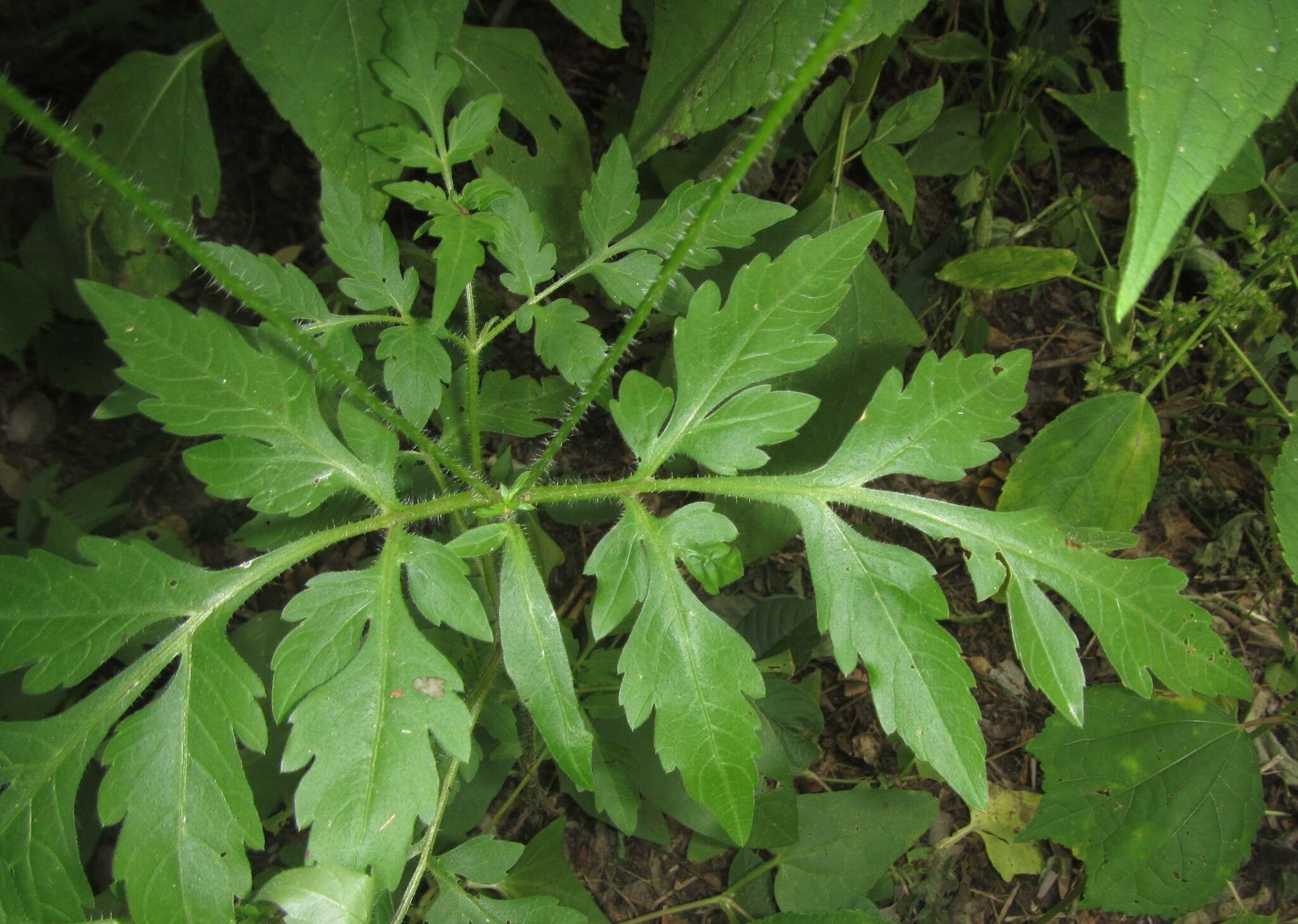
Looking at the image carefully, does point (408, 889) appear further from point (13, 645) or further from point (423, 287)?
point (423, 287)

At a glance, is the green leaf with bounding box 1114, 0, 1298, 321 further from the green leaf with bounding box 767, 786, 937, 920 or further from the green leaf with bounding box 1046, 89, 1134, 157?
the green leaf with bounding box 767, 786, 937, 920

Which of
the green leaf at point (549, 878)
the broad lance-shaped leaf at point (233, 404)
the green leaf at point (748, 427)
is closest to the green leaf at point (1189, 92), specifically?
the green leaf at point (748, 427)

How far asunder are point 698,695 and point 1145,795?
184 cm

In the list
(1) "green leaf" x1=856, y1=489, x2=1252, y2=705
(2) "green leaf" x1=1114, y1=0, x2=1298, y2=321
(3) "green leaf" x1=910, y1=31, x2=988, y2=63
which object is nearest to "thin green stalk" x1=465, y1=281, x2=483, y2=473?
(1) "green leaf" x1=856, y1=489, x2=1252, y2=705

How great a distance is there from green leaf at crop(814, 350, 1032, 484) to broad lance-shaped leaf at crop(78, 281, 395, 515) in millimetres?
997

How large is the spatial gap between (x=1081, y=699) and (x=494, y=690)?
137cm

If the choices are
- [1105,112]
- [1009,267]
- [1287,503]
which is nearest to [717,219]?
[1009,267]

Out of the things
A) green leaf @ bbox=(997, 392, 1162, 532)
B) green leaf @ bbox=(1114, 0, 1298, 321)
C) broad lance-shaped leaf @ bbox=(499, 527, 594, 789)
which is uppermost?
green leaf @ bbox=(1114, 0, 1298, 321)

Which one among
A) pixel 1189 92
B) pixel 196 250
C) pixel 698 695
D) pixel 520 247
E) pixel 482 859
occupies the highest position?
pixel 1189 92

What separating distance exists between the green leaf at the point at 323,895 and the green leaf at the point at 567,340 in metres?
1.02

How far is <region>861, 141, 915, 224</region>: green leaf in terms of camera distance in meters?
2.51

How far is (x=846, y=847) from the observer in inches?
107

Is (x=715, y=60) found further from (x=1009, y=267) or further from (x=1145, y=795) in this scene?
(x=1145, y=795)

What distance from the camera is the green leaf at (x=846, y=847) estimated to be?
269 centimetres
